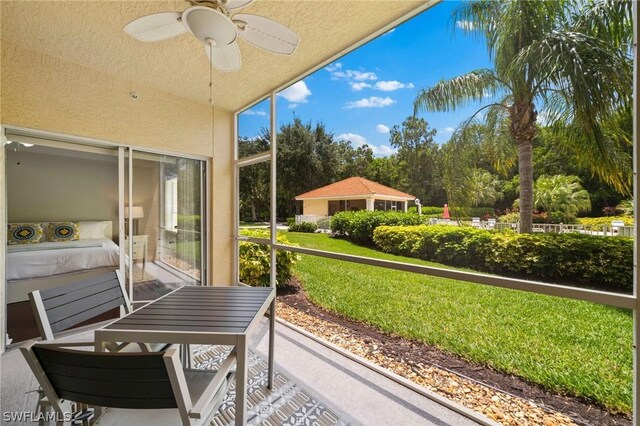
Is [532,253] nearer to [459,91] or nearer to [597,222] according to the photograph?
[597,222]

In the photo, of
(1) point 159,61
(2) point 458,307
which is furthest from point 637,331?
(1) point 159,61

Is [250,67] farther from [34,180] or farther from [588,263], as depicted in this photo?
[588,263]

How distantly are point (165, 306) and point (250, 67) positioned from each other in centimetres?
261

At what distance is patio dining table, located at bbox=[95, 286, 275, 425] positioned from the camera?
126 centimetres

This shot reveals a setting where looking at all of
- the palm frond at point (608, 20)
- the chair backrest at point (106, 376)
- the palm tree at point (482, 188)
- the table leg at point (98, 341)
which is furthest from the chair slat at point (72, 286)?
the palm frond at point (608, 20)

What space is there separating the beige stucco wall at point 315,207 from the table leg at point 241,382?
2.77m

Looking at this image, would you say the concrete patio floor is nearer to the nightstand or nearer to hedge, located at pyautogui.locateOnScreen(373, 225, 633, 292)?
hedge, located at pyautogui.locateOnScreen(373, 225, 633, 292)

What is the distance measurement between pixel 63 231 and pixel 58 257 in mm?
327

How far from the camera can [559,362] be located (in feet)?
8.48

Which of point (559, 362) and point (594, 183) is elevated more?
point (594, 183)

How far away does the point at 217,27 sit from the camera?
1.58 metres

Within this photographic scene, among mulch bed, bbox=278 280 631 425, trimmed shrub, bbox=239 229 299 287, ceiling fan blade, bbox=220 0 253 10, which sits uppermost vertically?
ceiling fan blade, bbox=220 0 253 10

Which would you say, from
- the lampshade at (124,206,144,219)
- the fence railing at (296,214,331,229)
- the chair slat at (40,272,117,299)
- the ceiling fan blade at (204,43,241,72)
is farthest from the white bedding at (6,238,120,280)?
the ceiling fan blade at (204,43,241,72)

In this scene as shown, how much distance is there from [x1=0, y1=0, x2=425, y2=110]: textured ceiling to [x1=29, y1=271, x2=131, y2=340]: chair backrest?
2.15 m
